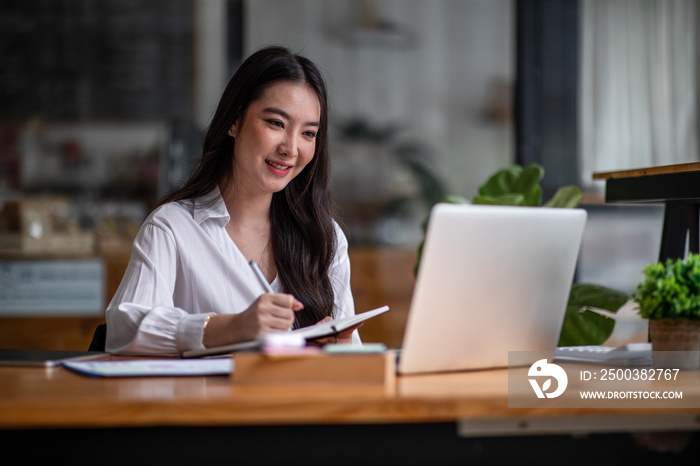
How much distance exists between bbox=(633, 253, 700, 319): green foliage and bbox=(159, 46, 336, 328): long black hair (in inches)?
31.8

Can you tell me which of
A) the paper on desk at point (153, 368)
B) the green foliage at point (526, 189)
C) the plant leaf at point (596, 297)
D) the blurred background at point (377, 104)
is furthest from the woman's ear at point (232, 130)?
the blurred background at point (377, 104)

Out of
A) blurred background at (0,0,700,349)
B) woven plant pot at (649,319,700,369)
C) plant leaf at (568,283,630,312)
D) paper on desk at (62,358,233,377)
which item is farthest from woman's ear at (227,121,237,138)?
blurred background at (0,0,700,349)

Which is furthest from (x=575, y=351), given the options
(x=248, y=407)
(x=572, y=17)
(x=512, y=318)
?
(x=572, y=17)

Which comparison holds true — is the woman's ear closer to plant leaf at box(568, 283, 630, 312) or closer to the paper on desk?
the paper on desk

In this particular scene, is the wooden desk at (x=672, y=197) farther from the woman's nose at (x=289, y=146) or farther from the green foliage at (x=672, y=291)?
the woman's nose at (x=289, y=146)

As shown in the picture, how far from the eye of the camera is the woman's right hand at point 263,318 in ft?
3.68

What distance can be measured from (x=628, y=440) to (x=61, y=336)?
3049mm

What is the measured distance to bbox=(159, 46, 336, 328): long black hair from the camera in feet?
5.72

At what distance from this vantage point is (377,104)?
382 cm

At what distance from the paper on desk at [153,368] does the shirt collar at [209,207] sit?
2.12ft

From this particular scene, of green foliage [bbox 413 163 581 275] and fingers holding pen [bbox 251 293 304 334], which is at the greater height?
green foliage [bbox 413 163 581 275]

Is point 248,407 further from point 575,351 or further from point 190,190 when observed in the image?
point 190,190

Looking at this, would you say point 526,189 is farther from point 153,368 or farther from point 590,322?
point 153,368

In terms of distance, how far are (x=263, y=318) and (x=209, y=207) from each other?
642 millimetres
